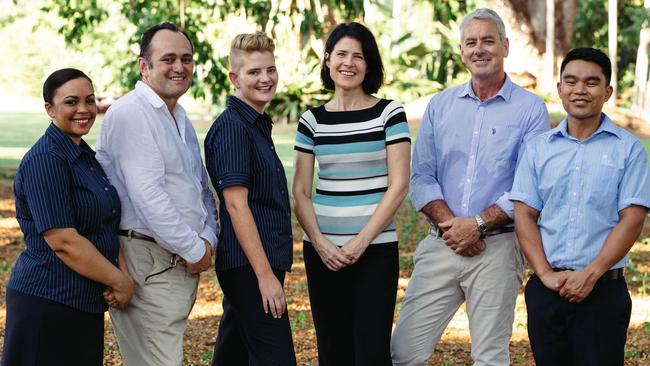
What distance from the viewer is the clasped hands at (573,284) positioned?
13.0ft

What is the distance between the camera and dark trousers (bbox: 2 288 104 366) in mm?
3787

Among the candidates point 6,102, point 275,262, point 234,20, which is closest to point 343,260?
point 275,262

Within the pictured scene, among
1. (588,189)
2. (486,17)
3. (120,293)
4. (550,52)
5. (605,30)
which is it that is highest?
(605,30)

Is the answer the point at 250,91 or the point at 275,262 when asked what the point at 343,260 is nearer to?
the point at 275,262

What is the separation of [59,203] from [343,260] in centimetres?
131

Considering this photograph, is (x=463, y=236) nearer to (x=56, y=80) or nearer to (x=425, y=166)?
(x=425, y=166)

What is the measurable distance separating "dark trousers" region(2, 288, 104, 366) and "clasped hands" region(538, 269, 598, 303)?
6.27 feet

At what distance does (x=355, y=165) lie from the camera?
4465 mm

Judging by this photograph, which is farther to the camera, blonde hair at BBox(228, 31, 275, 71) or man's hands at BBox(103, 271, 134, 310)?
blonde hair at BBox(228, 31, 275, 71)

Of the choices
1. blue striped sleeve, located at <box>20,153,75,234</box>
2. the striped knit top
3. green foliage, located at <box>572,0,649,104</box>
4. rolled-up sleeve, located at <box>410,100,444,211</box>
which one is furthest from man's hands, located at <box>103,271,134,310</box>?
green foliage, located at <box>572,0,649,104</box>

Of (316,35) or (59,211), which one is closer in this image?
(59,211)

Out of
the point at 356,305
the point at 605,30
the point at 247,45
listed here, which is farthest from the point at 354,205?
the point at 605,30

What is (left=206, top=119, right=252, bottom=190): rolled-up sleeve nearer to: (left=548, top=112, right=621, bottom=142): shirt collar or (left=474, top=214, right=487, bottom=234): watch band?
(left=474, top=214, right=487, bottom=234): watch band

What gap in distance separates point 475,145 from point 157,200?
151cm
